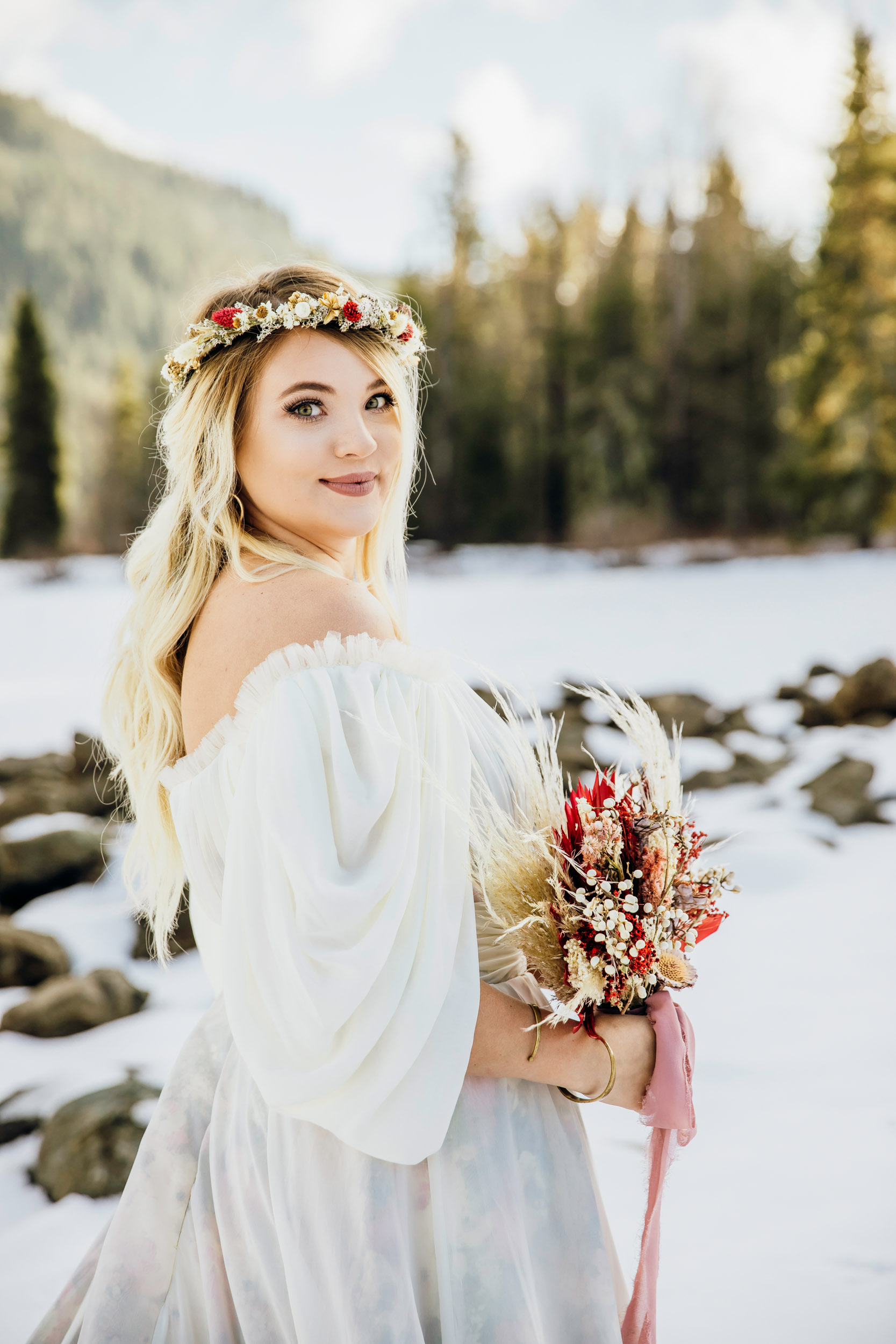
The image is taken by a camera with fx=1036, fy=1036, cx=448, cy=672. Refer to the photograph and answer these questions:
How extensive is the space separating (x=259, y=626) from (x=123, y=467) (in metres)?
32.7

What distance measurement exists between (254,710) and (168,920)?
32.5 inches

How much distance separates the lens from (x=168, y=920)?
6.48 feet

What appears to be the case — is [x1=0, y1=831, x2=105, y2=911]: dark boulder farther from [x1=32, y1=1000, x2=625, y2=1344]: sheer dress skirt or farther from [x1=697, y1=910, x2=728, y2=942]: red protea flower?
[x1=697, y1=910, x2=728, y2=942]: red protea flower

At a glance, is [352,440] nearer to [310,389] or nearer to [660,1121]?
[310,389]

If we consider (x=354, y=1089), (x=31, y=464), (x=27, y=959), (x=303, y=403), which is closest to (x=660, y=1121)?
(x=354, y=1089)

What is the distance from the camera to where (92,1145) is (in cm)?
291

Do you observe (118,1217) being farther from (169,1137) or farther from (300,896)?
(300,896)

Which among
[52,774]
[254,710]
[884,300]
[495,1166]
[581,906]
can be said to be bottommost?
[52,774]

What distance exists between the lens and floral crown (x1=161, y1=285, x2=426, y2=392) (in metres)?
1.56

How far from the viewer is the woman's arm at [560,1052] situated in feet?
4.31

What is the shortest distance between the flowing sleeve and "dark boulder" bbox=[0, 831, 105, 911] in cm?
429

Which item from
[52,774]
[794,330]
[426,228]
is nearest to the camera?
[52,774]

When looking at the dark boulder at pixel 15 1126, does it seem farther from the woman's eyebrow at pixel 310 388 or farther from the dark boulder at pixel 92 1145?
the woman's eyebrow at pixel 310 388

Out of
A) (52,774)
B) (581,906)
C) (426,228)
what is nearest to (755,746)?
(52,774)
